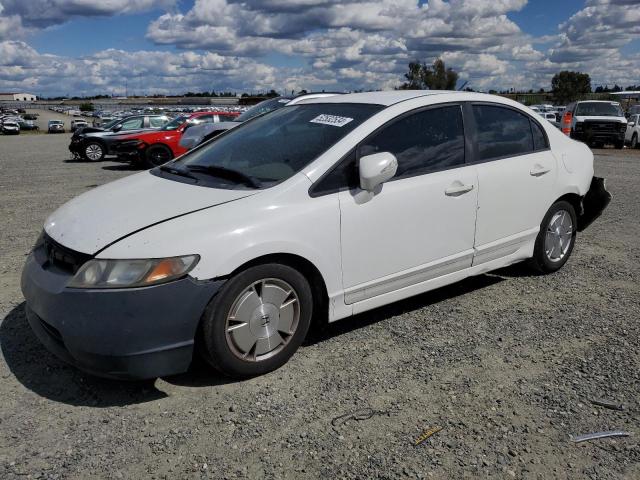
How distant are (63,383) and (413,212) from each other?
7.71ft

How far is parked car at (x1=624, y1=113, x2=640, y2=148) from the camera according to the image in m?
22.8

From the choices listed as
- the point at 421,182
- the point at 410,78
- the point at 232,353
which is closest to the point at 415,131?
the point at 421,182

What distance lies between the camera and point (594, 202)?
529 centimetres

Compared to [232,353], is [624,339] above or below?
below

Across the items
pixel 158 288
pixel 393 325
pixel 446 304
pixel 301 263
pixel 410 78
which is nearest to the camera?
pixel 158 288

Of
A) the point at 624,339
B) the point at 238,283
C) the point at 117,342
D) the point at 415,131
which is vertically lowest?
the point at 624,339

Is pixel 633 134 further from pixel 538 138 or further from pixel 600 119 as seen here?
pixel 538 138

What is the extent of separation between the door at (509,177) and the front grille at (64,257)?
8.81 feet

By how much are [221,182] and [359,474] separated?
188cm

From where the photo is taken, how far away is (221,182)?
348 centimetres

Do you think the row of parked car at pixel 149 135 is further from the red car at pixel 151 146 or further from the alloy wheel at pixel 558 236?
the alloy wheel at pixel 558 236

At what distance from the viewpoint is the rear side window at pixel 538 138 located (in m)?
4.66

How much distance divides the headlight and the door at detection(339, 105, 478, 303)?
1.01 m

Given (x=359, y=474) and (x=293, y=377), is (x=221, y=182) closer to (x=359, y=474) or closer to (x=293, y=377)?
(x=293, y=377)
